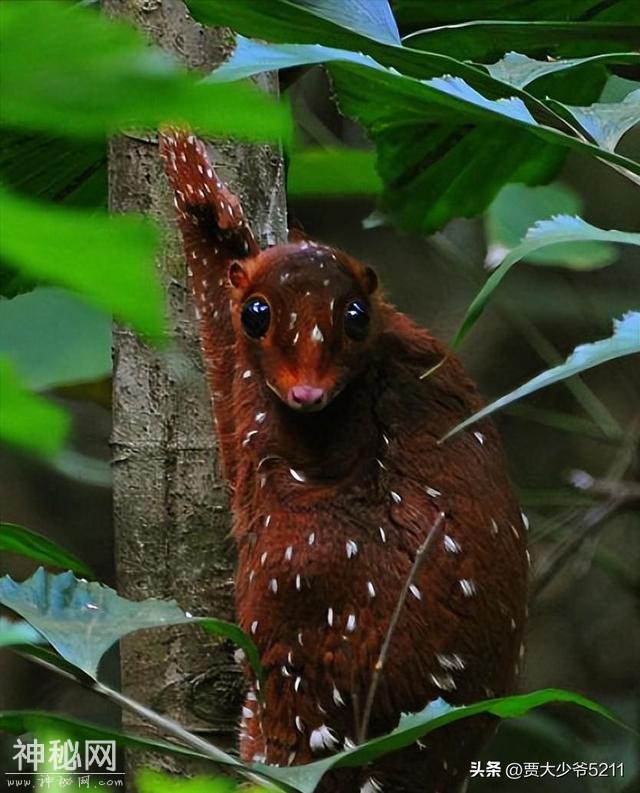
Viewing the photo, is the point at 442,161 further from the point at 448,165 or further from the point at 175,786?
the point at 175,786

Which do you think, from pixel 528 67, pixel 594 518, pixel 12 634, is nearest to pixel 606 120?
pixel 528 67

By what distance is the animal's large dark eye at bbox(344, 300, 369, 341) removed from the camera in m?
0.94

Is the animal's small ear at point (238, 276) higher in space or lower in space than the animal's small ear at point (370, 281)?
lower

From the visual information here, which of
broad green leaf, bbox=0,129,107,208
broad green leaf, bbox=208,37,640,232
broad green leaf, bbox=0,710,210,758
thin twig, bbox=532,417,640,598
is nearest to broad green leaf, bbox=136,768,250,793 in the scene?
broad green leaf, bbox=0,710,210,758

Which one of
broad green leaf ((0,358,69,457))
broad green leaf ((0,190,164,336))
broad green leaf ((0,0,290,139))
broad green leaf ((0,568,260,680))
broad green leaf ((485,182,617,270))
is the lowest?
broad green leaf ((485,182,617,270))

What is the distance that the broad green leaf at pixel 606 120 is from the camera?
793 mm

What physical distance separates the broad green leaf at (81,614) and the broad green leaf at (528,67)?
15.5 inches

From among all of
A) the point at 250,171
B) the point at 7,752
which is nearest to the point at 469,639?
the point at 250,171

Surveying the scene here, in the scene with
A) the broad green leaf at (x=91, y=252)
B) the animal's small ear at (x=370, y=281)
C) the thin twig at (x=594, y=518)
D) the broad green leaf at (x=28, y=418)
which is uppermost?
the broad green leaf at (x=91, y=252)

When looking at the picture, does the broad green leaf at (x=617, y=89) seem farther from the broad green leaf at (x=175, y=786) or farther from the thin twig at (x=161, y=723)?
the broad green leaf at (x=175, y=786)

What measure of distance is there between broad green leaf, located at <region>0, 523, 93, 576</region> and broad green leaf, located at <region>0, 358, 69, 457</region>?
47cm

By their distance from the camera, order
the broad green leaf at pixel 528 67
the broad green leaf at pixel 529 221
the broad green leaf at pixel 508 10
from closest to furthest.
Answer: the broad green leaf at pixel 528 67 → the broad green leaf at pixel 508 10 → the broad green leaf at pixel 529 221

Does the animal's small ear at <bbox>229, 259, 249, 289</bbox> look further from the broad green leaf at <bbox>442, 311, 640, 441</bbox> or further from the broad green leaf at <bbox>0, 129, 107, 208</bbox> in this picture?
the broad green leaf at <bbox>442, 311, 640, 441</bbox>

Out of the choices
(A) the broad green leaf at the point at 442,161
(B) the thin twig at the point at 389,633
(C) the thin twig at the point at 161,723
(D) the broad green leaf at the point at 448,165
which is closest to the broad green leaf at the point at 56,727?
(C) the thin twig at the point at 161,723
